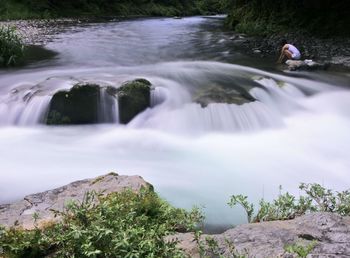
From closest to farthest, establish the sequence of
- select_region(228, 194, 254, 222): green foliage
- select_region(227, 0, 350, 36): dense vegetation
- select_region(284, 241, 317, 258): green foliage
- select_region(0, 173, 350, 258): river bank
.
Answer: select_region(284, 241, 317, 258): green foliage, select_region(0, 173, 350, 258): river bank, select_region(228, 194, 254, 222): green foliage, select_region(227, 0, 350, 36): dense vegetation

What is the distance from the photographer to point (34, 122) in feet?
28.9

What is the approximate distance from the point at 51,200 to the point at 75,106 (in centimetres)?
500

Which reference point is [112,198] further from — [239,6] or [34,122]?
[239,6]

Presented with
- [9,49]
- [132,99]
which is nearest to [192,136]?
[132,99]

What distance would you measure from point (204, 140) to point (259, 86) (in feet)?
10.3

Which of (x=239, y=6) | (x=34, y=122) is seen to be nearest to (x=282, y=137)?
(x=34, y=122)

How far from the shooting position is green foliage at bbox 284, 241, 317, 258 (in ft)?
9.11

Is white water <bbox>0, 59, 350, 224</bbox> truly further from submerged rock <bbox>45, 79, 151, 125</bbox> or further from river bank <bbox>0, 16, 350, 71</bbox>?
river bank <bbox>0, 16, 350, 71</bbox>

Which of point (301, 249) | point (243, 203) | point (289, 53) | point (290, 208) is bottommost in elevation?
point (290, 208)

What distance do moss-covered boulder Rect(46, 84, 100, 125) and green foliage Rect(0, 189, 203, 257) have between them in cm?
552

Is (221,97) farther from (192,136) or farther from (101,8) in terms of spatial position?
(101,8)

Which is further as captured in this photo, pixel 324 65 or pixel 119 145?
pixel 324 65

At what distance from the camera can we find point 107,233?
287 cm

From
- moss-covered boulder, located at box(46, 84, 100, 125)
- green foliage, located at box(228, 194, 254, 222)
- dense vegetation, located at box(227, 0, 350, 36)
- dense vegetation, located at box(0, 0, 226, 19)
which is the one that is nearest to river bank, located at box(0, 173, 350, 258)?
green foliage, located at box(228, 194, 254, 222)
